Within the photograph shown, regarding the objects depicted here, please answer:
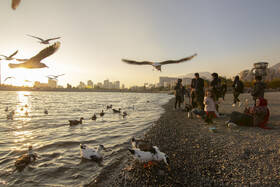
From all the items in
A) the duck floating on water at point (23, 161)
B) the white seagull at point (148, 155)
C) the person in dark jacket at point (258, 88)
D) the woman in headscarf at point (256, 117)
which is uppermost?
the person in dark jacket at point (258, 88)

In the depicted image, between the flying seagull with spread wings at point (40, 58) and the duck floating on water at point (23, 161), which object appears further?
the duck floating on water at point (23, 161)

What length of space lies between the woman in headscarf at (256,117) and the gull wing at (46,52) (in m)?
8.09

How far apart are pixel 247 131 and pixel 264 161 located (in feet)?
10.2

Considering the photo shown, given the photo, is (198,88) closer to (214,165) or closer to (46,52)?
(214,165)

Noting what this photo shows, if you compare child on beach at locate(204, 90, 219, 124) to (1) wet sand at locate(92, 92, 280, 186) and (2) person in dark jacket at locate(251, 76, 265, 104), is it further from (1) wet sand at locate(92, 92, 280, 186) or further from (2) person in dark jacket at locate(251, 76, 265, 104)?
(1) wet sand at locate(92, 92, 280, 186)

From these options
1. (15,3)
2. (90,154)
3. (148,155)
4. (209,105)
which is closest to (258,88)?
(209,105)

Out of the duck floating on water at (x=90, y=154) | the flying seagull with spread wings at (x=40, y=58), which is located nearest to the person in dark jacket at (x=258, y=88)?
the duck floating on water at (x=90, y=154)

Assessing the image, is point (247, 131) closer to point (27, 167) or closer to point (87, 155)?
point (87, 155)

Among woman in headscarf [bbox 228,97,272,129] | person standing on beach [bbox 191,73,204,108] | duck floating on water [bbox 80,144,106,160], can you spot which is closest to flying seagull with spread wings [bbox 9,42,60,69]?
duck floating on water [bbox 80,144,106,160]

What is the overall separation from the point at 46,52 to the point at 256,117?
30.7ft

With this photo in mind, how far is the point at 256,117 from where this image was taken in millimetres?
7137

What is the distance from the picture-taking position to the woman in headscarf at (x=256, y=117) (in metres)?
6.90

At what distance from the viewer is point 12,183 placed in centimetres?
375

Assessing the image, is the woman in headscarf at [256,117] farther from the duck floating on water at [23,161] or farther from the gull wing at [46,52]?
the duck floating on water at [23,161]
